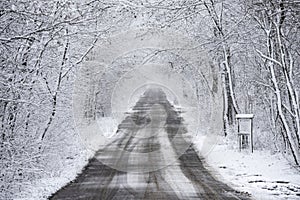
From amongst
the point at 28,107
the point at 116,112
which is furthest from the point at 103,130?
the point at 28,107

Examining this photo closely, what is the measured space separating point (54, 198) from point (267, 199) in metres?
4.56

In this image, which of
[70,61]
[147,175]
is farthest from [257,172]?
[70,61]

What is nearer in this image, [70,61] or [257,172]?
[257,172]

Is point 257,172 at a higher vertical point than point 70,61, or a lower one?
lower

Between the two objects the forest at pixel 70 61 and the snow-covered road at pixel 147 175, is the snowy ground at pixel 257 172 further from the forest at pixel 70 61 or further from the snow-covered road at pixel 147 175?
the forest at pixel 70 61

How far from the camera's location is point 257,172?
12938 millimetres

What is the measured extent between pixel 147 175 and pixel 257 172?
10.2 ft

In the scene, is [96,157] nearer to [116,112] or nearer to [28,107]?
[28,107]

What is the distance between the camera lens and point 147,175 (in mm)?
12852

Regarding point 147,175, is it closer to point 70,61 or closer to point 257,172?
point 257,172

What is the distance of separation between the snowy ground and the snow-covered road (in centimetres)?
43

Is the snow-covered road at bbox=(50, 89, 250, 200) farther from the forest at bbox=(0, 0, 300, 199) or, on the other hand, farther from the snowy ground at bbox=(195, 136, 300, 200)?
the forest at bbox=(0, 0, 300, 199)

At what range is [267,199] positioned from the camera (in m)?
9.65

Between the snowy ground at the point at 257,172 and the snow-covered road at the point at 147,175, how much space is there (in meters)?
0.43
